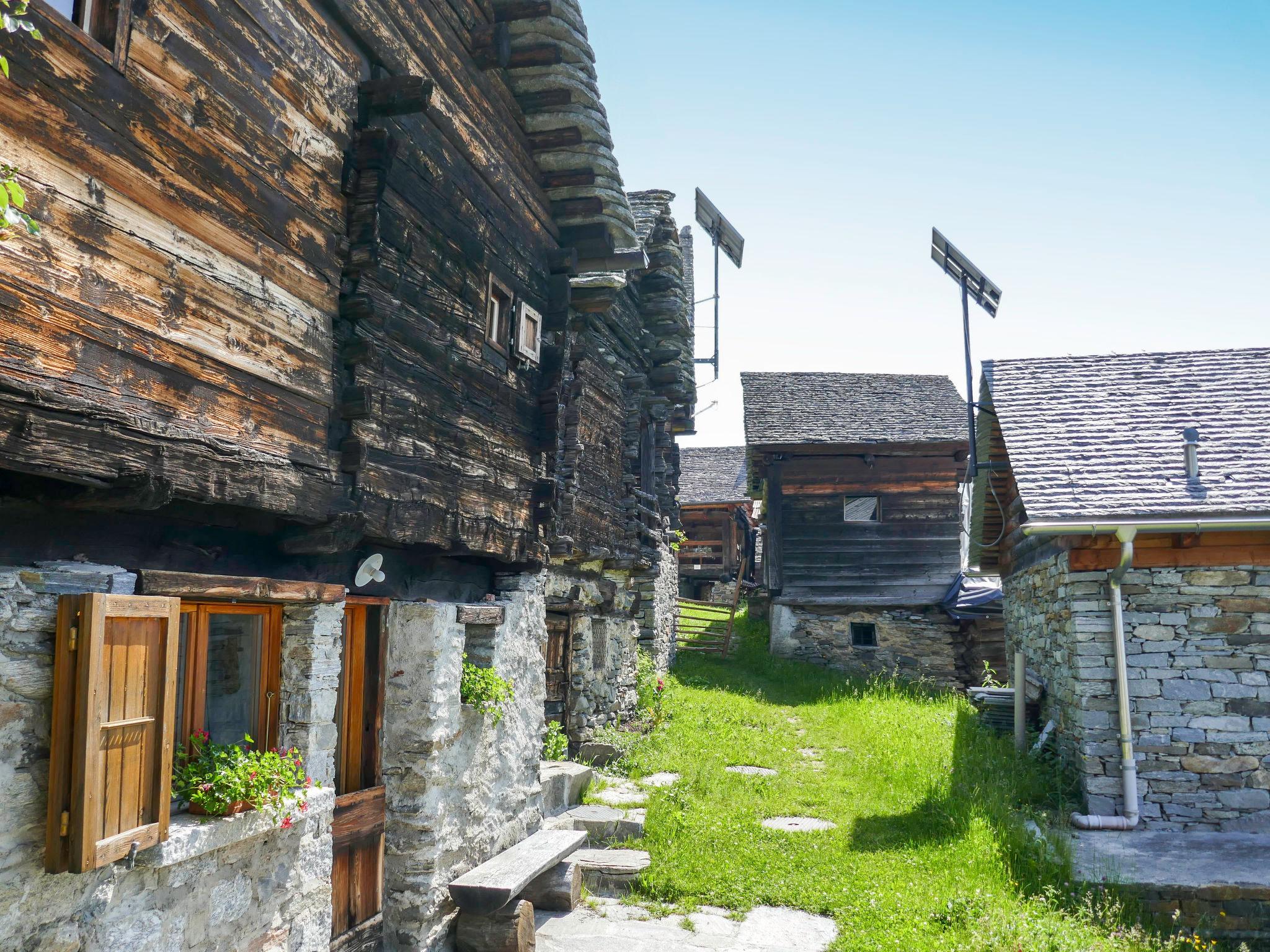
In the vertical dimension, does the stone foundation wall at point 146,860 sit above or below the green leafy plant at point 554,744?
above

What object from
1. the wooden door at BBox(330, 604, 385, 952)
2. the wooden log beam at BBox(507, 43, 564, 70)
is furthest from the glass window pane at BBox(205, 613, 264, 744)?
the wooden log beam at BBox(507, 43, 564, 70)

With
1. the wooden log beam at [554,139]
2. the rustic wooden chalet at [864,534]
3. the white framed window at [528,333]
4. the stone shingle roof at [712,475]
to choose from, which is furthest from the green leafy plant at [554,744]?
the stone shingle roof at [712,475]

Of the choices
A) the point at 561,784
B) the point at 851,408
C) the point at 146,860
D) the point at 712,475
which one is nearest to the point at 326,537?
the point at 146,860

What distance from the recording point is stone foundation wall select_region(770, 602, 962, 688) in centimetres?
1786

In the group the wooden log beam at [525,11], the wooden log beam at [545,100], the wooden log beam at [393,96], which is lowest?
the wooden log beam at [393,96]

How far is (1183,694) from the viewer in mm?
8617

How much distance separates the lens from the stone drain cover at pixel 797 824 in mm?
8438

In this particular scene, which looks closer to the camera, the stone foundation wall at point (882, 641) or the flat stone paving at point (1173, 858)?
the flat stone paving at point (1173, 858)

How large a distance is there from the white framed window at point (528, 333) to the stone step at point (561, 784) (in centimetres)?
363

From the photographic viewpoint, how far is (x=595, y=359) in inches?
434

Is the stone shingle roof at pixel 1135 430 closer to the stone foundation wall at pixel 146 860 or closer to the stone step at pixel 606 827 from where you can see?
the stone step at pixel 606 827

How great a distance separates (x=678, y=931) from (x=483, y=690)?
2.16 m

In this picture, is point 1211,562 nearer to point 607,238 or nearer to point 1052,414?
Answer: point 1052,414

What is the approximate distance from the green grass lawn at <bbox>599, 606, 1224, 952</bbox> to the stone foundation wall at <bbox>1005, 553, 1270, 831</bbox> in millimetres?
831
